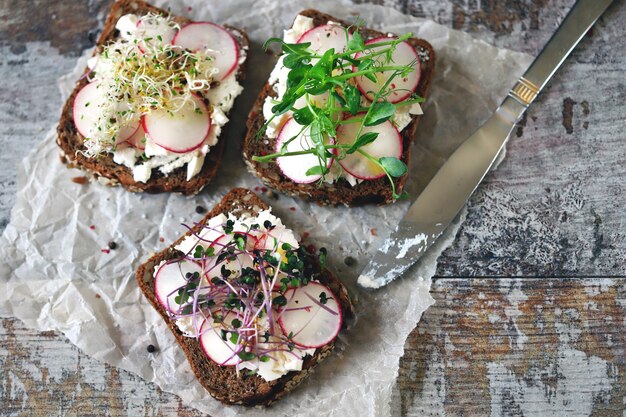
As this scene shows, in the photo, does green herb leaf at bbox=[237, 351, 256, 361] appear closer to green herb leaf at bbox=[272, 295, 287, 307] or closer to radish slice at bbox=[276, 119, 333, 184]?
green herb leaf at bbox=[272, 295, 287, 307]

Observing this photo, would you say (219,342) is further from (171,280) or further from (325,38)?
(325,38)

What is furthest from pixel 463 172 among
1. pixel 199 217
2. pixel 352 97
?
pixel 199 217

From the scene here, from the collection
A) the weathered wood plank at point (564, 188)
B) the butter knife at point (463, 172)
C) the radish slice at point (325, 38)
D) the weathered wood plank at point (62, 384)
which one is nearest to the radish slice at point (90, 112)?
the radish slice at point (325, 38)

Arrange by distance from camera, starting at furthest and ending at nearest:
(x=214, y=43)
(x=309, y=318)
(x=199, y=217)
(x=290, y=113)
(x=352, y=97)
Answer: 1. (x=199, y=217)
2. (x=214, y=43)
3. (x=290, y=113)
4. (x=309, y=318)
5. (x=352, y=97)

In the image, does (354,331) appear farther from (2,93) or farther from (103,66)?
(2,93)

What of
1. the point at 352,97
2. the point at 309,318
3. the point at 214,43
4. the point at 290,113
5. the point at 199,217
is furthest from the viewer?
the point at 199,217

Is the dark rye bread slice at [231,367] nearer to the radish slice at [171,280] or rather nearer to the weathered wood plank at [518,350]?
the radish slice at [171,280]
